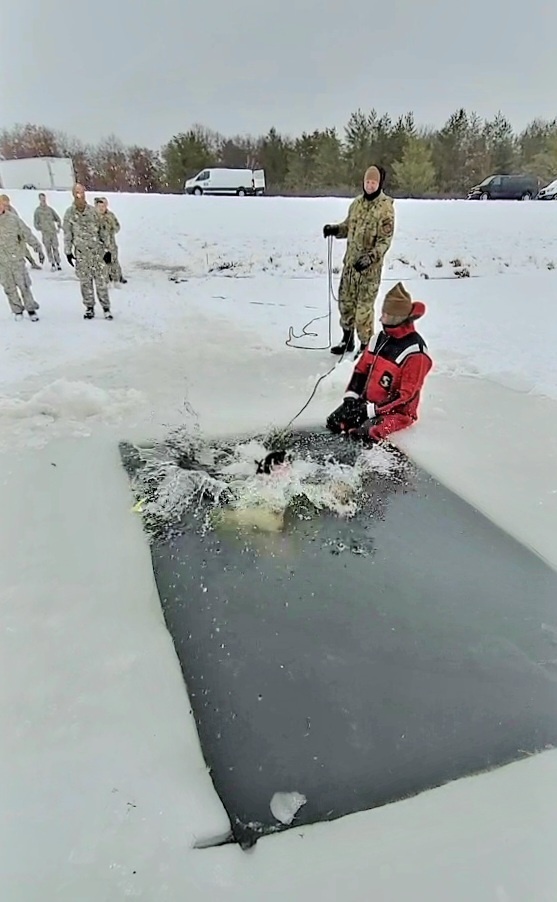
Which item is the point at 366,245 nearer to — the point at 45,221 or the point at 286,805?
the point at 286,805

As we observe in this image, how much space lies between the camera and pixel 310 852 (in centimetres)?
107

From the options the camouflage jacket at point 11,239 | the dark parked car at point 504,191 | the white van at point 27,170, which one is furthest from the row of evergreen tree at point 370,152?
the dark parked car at point 504,191

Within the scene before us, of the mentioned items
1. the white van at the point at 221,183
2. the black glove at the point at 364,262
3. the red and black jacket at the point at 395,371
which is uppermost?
the white van at the point at 221,183

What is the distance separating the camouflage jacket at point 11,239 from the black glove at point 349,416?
355 centimetres

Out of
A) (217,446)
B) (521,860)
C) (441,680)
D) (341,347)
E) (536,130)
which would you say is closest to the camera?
(521,860)

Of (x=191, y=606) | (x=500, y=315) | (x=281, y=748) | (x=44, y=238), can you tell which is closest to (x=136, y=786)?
(x=281, y=748)

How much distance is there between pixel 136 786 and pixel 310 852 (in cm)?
38

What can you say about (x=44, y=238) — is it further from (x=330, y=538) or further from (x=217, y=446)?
(x=330, y=538)

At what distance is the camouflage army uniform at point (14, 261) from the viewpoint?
4.73 meters

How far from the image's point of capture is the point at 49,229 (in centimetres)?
736

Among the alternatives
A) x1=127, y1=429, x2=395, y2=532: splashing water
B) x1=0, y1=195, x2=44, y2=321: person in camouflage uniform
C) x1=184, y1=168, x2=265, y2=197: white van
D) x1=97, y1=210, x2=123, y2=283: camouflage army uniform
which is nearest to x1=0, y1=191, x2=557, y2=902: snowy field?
x1=127, y1=429, x2=395, y2=532: splashing water

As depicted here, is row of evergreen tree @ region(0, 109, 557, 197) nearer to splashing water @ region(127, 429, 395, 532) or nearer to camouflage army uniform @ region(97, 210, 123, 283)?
camouflage army uniform @ region(97, 210, 123, 283)

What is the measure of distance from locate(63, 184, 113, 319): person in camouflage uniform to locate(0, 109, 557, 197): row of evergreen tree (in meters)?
0.46

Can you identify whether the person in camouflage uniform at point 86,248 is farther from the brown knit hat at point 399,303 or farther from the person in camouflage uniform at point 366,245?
the brown knit hat at point 399,303
